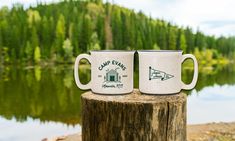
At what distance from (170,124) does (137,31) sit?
5145 centimetres

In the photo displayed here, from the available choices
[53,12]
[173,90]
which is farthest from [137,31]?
[173,90]

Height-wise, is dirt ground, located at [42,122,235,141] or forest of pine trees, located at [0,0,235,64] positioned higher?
forest of pine trees, located at [0,0,235,64]

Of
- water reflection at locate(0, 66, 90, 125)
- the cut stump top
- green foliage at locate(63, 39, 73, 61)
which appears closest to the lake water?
water reflection at locate(0, 66, 90, 125)

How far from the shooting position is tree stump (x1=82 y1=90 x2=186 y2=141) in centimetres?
238

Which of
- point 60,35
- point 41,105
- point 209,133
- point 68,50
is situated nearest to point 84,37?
point 60,35

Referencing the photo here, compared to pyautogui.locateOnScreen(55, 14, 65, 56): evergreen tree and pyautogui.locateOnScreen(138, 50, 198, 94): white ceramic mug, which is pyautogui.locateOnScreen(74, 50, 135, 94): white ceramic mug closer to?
pyautogui.locateOnScreen(138, 50, 198, 94): white ceramic mug

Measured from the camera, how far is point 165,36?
177ft

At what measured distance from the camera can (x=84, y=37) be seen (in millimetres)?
50531

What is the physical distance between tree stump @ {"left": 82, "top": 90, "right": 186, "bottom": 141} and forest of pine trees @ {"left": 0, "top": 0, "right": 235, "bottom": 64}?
43806 mm

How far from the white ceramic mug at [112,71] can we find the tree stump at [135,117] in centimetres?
6

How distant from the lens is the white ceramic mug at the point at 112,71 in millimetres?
2400

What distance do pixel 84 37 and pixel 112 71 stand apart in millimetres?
48460

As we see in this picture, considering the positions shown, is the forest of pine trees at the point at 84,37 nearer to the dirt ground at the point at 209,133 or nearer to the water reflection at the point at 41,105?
the water reflection at the point at 41,105

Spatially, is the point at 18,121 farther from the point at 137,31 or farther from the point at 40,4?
the point at 40,4
